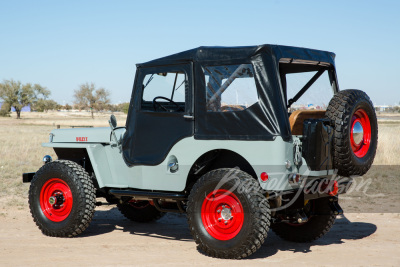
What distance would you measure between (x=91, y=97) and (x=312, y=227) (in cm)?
9055

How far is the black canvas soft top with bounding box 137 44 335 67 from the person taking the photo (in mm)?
5887

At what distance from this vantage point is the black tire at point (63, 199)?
7.05 m

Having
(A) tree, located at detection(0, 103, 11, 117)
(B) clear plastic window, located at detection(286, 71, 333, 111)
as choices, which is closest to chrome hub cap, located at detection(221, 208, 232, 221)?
(B) clear plastic window, located at detection(286, 71, 333, 111)

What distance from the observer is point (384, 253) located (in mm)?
6242

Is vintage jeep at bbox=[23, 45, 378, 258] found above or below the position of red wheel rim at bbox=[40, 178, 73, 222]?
above

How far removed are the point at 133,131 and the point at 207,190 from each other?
1.47 metres

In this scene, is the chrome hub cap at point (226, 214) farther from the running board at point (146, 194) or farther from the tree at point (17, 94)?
the tree at point (17, 94)

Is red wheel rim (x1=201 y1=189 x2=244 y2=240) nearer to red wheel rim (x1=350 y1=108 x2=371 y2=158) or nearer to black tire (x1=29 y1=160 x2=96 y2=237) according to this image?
red wheel rim (x1=350 y1=108 x2=371 y2=158)

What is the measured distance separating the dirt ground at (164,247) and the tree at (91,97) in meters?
87.5

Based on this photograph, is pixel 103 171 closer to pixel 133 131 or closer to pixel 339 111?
pixel 133 131

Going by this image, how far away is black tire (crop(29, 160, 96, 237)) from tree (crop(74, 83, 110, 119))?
88.5 metres

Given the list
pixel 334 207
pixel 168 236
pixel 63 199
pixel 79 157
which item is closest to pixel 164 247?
pixel 168 236

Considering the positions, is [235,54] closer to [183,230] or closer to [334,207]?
[334,207]

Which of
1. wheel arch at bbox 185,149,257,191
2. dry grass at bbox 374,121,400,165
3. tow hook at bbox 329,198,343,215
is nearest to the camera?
wheel arch at bbox 185,149,257,191
